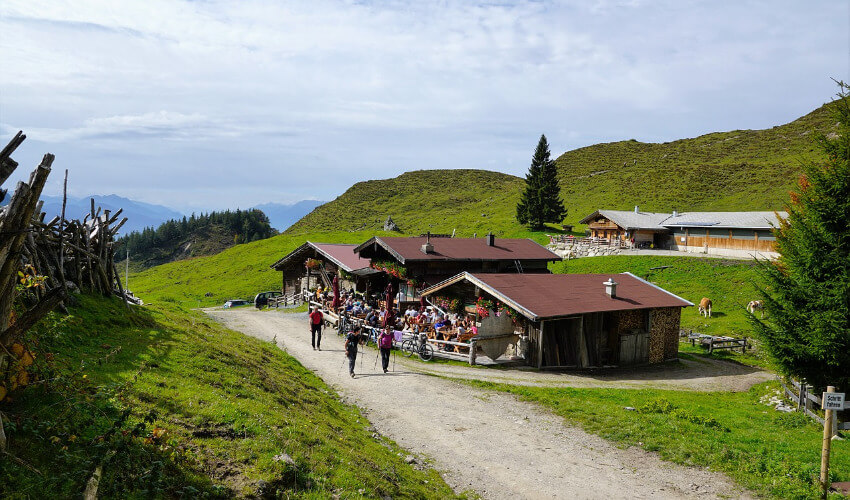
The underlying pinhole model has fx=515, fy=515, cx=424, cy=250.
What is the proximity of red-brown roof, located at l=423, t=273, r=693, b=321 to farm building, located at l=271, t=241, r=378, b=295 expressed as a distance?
36.3 feet

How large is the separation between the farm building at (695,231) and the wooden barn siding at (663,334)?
88.4 ft

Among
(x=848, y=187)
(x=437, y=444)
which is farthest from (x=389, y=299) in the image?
(x=848, y=187)

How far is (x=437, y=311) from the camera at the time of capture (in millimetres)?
28672

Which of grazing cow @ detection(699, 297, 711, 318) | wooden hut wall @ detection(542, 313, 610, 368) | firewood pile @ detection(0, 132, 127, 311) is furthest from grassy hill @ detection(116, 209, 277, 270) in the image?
firewood pile @ detection(0, 132, 127, 311)

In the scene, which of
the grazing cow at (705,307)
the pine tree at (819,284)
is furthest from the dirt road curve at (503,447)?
the grazing cow at (705,307)

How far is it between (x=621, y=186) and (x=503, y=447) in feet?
324

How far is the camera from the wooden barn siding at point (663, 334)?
91.1 ft

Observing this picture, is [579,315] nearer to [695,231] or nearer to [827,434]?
[827,434]

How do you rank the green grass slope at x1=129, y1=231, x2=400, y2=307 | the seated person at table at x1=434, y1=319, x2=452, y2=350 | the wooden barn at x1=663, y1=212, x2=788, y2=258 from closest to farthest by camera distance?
the seated person at table at x1=434, y1=319, x2=452, y2=350 → the wooden barn at x1=663, y1=212, x2=788, y2=258 → the green grass slope at x1=129, y1=231, x2=400, y2=307

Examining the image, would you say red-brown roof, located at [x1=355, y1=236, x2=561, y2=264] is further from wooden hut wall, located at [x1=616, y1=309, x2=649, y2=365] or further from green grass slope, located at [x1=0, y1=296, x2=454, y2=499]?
green grass slope, located at [x1=0, y1=296, x2=454, y2=499]

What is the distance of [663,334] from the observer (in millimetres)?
28297

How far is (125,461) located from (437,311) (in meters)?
22.7

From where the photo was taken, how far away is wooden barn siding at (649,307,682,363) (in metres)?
27.8

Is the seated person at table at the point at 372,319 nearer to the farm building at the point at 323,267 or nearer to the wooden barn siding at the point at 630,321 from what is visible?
the farm building at the point at 323,267
